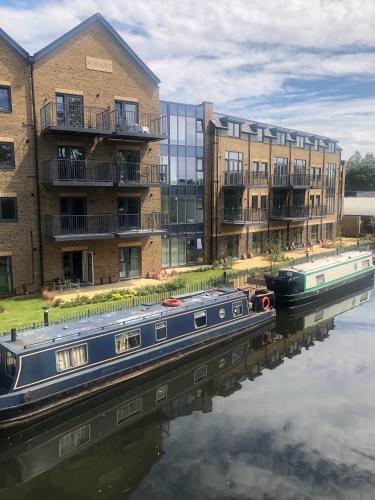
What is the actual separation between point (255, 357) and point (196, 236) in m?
15.0

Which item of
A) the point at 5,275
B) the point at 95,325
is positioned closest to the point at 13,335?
the point at 95,325

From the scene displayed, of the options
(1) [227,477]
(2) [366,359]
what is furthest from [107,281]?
(1) [227,477]

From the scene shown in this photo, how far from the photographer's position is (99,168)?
79.0ft

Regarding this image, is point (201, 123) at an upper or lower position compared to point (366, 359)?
upper

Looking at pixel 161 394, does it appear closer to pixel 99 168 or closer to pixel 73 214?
pixel 73 214

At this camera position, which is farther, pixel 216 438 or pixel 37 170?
pixel 37 170

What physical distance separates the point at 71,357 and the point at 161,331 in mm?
3853

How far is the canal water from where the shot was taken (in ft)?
33.4

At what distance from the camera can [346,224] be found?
54.9 meters

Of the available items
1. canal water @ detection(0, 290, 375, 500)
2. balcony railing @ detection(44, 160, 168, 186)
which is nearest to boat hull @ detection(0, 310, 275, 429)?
canal water @ detection(0, 290, 375, 500)

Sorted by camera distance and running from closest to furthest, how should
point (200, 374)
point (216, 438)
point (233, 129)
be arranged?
A: point (216, 438) < point (200, 374) < point (233, 129)

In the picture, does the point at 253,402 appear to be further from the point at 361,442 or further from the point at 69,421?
the point at 69,421

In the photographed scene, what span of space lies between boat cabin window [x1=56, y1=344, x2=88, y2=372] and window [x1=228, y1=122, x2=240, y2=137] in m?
24.1

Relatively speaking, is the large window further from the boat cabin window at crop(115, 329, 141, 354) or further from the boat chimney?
the boat cabin window at crop(115, 329, 141, 354)
